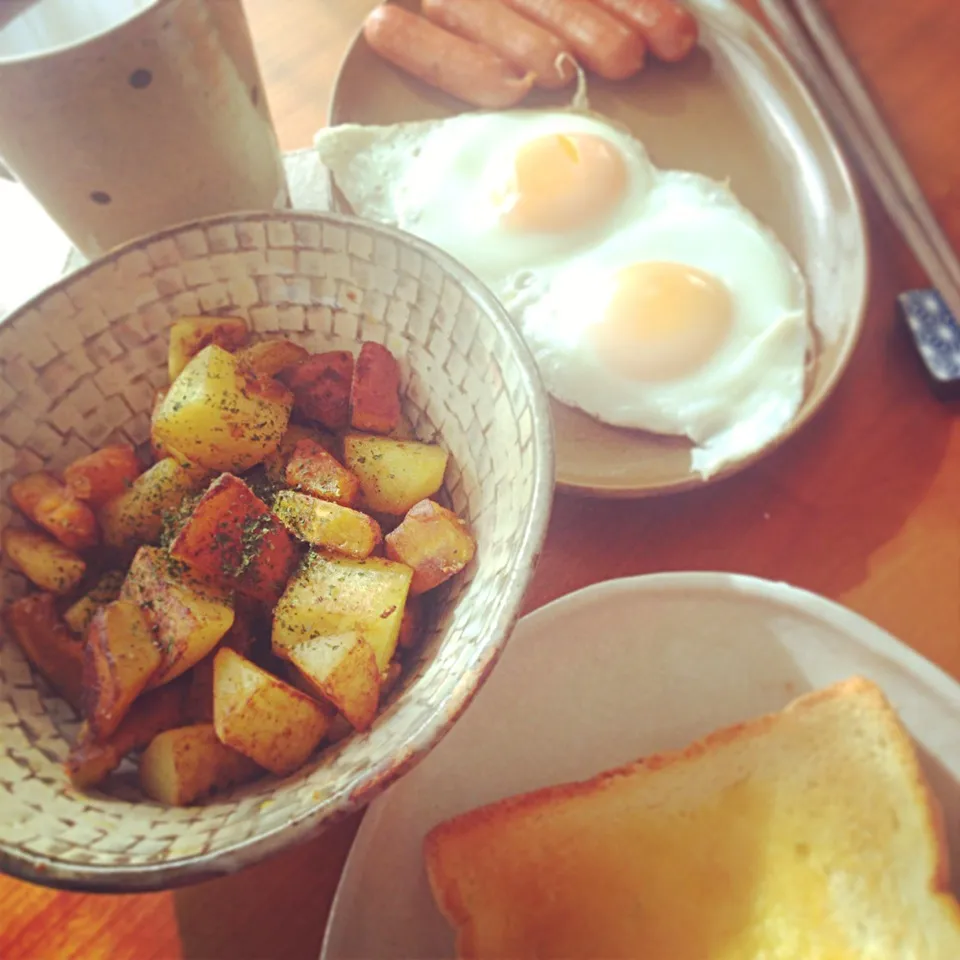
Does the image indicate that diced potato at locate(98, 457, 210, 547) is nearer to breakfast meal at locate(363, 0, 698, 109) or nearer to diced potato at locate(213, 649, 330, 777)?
diced potato at locate(213, 649, 330, 777)

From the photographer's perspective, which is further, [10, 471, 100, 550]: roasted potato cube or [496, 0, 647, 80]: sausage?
[496, 0, 647, 80]: sausage

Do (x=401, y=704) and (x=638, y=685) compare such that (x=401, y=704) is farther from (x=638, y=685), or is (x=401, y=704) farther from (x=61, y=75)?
(x=61, y=75)

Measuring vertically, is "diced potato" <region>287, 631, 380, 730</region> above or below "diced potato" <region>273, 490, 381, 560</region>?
below

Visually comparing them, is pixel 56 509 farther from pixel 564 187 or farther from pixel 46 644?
pixel 564 187

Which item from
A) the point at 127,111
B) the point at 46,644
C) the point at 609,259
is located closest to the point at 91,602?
the point at 46,644

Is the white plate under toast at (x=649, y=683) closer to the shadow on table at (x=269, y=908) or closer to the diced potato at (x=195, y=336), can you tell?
the shadow on table at (x=269, y=908)

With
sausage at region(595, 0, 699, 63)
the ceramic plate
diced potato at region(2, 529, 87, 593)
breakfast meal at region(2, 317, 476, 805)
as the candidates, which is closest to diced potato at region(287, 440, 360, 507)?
breakfast meal at region(2, 317, 476, 805)
